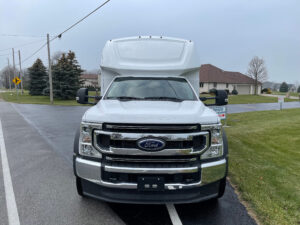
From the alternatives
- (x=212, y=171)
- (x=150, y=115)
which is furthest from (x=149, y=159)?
(x=212, y=171)

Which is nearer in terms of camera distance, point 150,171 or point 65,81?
point 150,171

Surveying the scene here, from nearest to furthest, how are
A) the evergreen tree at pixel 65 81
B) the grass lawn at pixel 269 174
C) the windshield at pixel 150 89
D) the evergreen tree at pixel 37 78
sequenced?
1. the grass lawn at pixel 269 174
2. the windshield at pixel 150 89
3. the evergreen tree at pixel 65 81
4. the evergreen tree at pixel 37 78

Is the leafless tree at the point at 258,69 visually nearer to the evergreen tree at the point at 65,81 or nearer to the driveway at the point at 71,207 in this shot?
the evergreen tree at the point at 65,81

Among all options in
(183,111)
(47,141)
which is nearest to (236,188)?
(183,111)

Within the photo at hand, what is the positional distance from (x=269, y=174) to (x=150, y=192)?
119 inches

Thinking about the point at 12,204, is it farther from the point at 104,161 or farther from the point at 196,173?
the point at 196,173

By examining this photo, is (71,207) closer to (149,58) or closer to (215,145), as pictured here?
(215,145)

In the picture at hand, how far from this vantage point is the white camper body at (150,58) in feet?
16.8

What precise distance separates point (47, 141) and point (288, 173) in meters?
6.57

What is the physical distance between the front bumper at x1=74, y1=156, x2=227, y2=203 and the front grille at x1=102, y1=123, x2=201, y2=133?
442 millimetres

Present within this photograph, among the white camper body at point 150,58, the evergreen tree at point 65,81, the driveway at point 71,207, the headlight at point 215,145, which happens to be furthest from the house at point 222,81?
the headlight at point 215,145

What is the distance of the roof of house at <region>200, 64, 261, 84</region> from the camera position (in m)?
46.0

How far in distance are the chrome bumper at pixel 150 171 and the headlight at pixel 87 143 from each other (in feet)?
0.32

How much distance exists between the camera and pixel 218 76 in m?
47.9
